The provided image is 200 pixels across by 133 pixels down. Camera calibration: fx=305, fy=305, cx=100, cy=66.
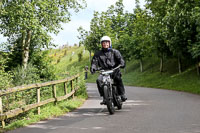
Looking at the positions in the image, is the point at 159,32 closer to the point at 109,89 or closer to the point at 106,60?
the point at 106,60

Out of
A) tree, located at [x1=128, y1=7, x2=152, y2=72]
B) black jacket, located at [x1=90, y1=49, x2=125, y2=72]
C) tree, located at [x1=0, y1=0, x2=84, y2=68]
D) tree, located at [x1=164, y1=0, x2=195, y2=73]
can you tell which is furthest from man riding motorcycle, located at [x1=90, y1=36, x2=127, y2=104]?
tree, located at [x1=128, y1=7, x2=152, y2=72]

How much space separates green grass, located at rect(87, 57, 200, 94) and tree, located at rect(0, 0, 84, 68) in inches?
390

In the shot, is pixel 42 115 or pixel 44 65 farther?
pixel 44 65

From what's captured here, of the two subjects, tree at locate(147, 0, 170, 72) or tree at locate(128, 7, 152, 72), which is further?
tree at locate(128, 7, 152, 72)

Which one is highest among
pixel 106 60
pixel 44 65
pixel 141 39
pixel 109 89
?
pixel 141 39

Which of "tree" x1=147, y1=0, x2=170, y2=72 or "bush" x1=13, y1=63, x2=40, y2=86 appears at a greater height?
"tree" x1=147, y1=0, x2=170, y2=72

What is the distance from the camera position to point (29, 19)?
19.1 metres

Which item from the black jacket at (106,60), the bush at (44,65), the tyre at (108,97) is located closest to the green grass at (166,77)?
the bush at (44,65)

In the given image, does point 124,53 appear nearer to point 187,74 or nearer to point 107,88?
point 187,74

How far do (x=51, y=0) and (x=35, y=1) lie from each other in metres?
1.80

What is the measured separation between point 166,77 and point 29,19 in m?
17.1

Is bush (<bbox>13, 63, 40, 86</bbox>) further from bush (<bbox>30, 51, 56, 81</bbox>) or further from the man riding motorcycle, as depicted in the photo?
the man riding motorcycle

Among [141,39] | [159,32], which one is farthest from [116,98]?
[141,39]

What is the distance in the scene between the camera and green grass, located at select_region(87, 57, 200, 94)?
23.0 meters
